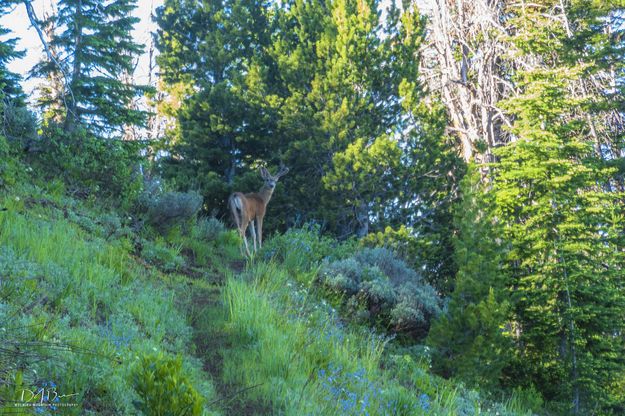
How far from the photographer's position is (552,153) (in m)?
12.5

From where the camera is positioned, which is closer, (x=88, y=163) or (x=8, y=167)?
(x=8, y=167)

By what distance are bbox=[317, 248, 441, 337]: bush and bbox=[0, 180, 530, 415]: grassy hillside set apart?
0.35 metres

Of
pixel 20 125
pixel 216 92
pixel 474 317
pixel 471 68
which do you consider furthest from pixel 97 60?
pixel 471 68

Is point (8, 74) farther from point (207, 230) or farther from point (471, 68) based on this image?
point (471, 68)

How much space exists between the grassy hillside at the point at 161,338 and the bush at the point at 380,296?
0.35 metres

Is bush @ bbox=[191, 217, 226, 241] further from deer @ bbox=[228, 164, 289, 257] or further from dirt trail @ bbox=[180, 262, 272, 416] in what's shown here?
dirt trail @ bbox=[180, 262, 272, 416]

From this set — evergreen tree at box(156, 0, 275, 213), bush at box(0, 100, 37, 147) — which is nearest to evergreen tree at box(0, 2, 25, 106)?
bush at box(0, 100, 37, 147)

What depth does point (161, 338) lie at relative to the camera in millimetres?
5938

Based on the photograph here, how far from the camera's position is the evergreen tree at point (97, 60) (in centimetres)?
1252

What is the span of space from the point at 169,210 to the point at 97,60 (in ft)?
12.0

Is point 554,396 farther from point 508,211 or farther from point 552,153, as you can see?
point 552,153

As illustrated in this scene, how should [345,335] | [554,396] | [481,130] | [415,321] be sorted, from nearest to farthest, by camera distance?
[345,335] < [415,321] < [554,396] < [481,130]

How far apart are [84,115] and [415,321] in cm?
836

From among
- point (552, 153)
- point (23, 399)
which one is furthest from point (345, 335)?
point (552, 153)
